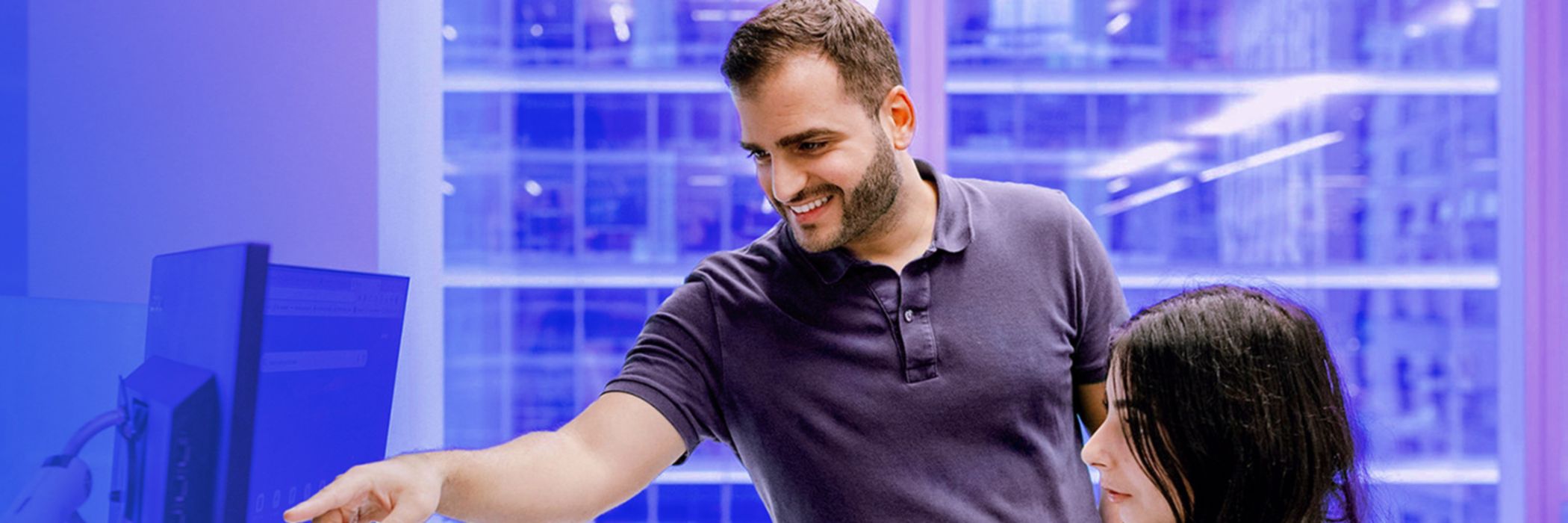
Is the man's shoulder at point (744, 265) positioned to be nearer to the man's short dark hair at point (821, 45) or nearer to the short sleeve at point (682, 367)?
the short sleeve at point (682, 367)

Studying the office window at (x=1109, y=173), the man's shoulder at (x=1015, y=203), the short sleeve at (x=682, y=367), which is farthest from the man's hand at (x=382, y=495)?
the office window at (x=1109, y=173)

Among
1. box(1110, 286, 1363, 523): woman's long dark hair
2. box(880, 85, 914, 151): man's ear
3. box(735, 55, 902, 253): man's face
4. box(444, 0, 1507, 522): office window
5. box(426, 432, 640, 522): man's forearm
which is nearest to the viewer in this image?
box(1110, 286, 1363, 523): woman's long dark hair

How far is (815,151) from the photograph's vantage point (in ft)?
3.87

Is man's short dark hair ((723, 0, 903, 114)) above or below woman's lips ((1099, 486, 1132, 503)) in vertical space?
above

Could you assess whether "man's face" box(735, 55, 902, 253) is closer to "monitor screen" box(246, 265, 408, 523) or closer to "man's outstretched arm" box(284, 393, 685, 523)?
"man's outstretched arm" box(284, 393, 685, 523)

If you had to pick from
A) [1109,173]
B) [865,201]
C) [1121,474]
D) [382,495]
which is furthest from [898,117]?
[1109,173]

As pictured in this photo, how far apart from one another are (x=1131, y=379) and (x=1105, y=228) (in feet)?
4.67

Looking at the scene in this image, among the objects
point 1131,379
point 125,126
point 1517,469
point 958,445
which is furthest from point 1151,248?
point 125,126

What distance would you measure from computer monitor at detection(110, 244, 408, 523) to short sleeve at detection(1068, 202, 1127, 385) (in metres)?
0.83

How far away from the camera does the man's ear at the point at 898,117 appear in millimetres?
1262

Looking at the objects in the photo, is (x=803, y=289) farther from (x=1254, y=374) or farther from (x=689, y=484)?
(x=689, y=484)

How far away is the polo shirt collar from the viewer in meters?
1.27

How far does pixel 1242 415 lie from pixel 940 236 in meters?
0.53

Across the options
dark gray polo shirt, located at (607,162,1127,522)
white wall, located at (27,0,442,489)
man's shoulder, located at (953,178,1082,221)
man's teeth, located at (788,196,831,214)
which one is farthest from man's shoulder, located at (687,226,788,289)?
white wall, located at (27,0,442,489)
